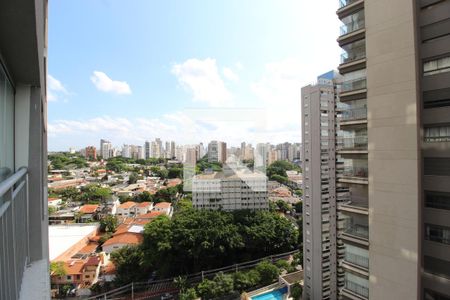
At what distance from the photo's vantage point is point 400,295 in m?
2.31

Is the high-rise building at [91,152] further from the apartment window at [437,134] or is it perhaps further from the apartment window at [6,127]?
the apartment window at [437,134]

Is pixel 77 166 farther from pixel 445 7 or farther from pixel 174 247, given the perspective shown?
pixel 445 7

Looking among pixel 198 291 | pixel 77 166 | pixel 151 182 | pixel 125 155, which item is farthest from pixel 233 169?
pixel 125 155

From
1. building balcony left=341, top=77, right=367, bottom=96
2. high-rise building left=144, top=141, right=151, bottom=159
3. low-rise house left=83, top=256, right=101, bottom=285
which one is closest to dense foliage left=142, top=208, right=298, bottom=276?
low-rise house left=83, top=256, right=101, bottom=285

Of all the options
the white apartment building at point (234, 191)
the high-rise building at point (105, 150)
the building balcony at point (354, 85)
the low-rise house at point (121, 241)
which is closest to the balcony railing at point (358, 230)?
the building balcony at point (354, 85)

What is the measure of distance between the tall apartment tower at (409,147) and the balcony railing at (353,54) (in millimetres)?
581

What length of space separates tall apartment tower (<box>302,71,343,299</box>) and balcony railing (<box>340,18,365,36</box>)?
3.04 m

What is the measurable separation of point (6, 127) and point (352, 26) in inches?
142

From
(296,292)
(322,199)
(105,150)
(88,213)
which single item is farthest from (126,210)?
(105,150)

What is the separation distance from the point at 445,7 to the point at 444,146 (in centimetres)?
126

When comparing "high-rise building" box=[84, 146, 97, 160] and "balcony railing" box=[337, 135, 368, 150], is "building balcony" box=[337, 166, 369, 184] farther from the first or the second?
"high-rise building" box=[84, 146, 97, 160]

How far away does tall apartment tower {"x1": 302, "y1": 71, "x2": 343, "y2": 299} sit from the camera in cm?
605

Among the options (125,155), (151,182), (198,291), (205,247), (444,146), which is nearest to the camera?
(444,146)

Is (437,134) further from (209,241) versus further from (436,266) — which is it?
(209,241)
